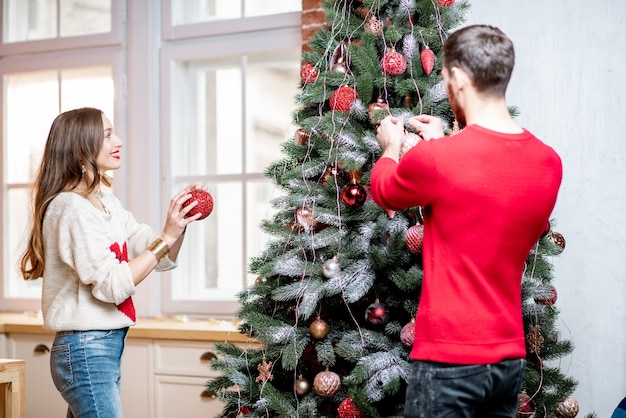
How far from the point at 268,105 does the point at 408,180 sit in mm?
2200

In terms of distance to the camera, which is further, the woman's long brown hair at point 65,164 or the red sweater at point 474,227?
the woman's long brown hair at point 65,164

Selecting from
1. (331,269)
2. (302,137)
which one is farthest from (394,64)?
(331,269)

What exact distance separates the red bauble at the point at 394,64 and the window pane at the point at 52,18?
200 centimetres

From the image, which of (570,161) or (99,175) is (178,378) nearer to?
(99,175)

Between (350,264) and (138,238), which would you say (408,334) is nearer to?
(350,264)

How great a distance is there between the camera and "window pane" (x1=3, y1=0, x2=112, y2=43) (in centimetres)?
400

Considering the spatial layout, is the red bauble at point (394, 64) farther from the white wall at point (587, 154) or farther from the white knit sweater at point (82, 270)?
the white knit sweater at point (82, 270)

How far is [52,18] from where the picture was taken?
411cm

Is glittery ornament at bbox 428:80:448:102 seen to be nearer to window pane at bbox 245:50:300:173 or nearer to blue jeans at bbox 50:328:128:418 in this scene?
blue jeans at bbox 50:328:128:418

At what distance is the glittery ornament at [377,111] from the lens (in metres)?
2.35

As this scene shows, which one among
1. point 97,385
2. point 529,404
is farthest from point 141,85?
point 529,404

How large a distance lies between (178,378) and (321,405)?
114 cm

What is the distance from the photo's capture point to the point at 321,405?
239 centimetres

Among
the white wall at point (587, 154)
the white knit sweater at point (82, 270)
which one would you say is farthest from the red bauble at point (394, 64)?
the white knit sweater at point (82, 270)
